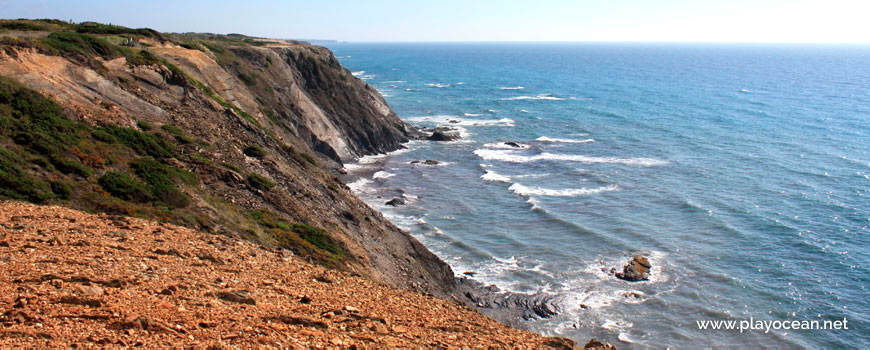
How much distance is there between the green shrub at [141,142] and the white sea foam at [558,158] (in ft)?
142

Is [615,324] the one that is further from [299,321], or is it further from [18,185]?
[18,185]

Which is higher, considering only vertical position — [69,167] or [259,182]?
[69,167]

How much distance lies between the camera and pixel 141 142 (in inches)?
956

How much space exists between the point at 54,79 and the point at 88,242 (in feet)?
47.9

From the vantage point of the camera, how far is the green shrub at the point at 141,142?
2383cm

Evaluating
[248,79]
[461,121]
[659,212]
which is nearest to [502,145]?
[461,121]

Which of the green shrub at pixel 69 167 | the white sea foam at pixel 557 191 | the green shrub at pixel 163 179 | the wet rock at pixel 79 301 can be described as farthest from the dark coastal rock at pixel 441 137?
the wet rock at pixel 79 301

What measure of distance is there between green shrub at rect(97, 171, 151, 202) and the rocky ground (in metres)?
2.53

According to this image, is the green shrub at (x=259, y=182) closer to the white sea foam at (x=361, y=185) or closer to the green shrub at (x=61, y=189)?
the green shrub at (x=61, y=189)

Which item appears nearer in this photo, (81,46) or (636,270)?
(81,46)

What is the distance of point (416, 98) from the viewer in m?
116

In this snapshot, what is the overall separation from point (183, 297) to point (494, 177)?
4491cm

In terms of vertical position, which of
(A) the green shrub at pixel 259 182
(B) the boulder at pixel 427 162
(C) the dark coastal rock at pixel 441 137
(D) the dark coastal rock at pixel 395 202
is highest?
(A) the green shrub at pixel 259 182

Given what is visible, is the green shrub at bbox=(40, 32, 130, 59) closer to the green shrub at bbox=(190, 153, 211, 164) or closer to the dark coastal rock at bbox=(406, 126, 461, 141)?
the green shrub at bbox=(190, 153, 211, 164)
